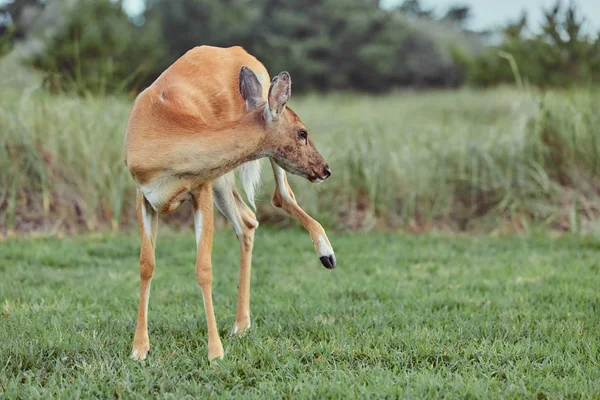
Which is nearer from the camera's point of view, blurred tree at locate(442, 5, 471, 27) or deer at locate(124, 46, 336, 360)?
deer at locate(124, 46, 336, 360)

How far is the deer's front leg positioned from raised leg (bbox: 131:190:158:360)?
0.77 meters

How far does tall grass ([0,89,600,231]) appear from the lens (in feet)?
26.4

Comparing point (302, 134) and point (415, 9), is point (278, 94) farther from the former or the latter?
point (415, 9)

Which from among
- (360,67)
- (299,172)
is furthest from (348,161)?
(360,67)

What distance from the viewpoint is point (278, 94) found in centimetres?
365

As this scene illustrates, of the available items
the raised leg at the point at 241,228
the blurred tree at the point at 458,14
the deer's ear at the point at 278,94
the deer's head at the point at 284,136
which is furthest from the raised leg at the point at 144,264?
the blurred tree at the point at 458,14

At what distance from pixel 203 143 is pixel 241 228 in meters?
1.05

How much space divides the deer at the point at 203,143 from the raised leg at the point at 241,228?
1.72 ft

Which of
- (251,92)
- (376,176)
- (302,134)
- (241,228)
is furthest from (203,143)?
(376,176)

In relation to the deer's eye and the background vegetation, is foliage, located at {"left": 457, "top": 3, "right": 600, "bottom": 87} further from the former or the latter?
the deer's eye

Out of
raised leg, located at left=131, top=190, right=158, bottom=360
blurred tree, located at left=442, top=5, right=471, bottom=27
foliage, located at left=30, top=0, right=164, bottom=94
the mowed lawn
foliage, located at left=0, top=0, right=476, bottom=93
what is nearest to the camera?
the mowed lawn

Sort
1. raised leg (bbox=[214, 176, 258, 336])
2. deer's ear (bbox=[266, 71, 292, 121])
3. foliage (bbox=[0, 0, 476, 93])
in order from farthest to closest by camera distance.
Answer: foliage (bbox=[0, 0, 476, 93]) → raised leg (bbox=[214, 176, 258, 336]) → deer's ear (bbox=[266, 71, 292, 121])

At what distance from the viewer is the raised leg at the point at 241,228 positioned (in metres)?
4.48

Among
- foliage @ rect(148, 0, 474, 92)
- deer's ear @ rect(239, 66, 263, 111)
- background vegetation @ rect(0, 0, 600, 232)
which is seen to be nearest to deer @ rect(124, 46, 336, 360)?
deer's ear @ rect(239, 66, 263, 111)
